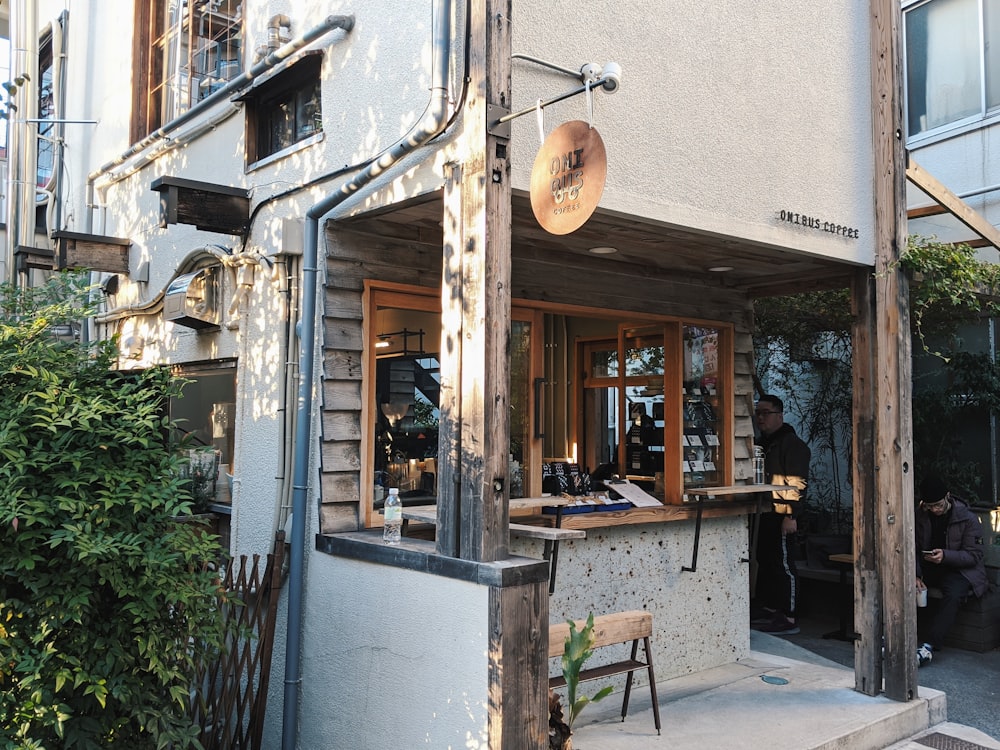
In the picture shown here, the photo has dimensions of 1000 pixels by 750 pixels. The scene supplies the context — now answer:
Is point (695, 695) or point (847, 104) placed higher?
point (847, 104)

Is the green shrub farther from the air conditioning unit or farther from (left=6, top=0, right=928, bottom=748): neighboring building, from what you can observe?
the air conditioning unit

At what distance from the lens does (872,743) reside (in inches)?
216

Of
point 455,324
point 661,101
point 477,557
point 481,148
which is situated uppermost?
point 661,101

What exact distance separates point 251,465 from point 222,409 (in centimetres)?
85

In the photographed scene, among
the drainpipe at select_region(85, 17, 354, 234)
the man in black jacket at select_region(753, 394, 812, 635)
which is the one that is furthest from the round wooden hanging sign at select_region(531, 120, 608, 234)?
the man in black jacket at select_region(753, 394, 812, 635)

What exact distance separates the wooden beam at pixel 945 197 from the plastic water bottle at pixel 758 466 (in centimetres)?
243

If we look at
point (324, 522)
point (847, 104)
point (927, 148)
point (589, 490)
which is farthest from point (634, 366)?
point (927, 148)

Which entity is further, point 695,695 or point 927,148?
point 927,148

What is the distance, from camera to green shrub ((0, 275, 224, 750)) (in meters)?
3.78

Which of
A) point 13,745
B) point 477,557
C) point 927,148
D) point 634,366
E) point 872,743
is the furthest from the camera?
point 927,148

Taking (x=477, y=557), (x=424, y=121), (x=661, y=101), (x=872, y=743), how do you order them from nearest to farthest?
1. (x=477, y=557)
2. (x=424, y=121)
3. (x=661, y=101)
4. (x=872, y=743)

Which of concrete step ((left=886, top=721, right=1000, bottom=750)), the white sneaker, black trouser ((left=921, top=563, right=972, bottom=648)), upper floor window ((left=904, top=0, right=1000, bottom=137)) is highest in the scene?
upper floor window ((left=904, top=0, right=1000, bottom=137))

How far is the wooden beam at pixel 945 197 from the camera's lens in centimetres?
629

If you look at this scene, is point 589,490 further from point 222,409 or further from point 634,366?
point 222,409
